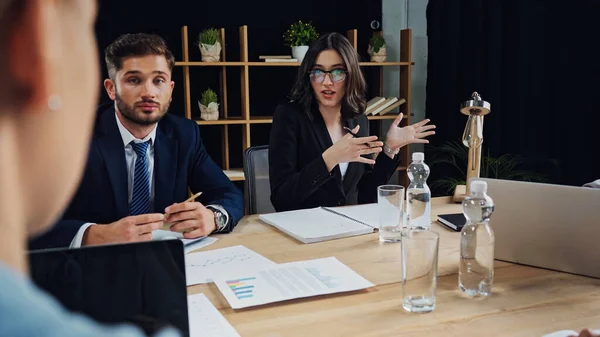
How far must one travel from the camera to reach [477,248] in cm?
110

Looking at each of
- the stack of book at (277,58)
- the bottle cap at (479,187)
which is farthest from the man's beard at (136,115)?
the stack of book at (277,58)

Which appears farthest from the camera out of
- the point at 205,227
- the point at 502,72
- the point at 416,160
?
the point at 502,72

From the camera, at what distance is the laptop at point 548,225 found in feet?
3.84

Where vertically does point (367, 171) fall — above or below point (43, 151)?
below

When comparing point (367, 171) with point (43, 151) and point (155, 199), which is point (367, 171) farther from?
point (43, 151)

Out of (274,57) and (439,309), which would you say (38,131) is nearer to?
(439,309)

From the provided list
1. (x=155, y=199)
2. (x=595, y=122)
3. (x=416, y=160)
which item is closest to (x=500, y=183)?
(x=416, y=160)

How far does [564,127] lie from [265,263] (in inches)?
94.2

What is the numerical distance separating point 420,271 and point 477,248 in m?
0.18

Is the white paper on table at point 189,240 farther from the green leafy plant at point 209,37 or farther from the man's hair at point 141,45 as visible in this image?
the green leafy plant at point 209,37

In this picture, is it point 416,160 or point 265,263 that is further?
point 416,160

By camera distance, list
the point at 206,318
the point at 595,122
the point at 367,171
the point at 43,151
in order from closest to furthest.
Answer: the point at 43,151, the point at 206,318, the point at 367,171, the point at 595,122

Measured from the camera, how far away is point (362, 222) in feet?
5.26

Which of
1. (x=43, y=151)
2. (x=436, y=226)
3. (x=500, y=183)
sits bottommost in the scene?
(x=436, y=226)
